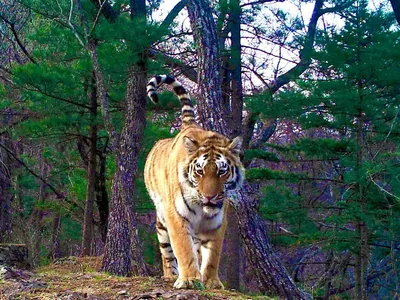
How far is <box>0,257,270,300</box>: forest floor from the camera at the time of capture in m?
4.52

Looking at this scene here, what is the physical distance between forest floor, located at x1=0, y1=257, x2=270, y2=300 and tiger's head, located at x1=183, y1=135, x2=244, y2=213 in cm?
74

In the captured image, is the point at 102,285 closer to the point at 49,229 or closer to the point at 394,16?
the point at 394,16

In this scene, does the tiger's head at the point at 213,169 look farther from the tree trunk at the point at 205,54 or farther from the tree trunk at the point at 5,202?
the tree trunk at the point at 5,202

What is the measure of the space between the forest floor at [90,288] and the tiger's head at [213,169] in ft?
2.44

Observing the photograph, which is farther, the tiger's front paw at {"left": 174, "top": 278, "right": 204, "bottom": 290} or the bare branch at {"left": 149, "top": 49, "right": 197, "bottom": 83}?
the bare branch at {"left": 149, "top": 49, "right": 197, "bottom": 83}

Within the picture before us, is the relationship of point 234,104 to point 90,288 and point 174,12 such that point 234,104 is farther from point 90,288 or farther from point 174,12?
point 90,288

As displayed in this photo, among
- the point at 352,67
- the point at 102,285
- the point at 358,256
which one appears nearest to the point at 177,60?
the point at 352,67

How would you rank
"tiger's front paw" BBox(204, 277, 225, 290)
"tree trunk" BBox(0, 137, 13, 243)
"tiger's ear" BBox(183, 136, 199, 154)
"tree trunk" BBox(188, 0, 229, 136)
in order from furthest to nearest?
"tree trunk" BBox(0, 137, 13, 243), "tree trunk" BBox(188, 0, 229, 136), "tiger's front paw" BBox(204, 277, 225, 290), "tiger's ear" BBox(183, 136, 199, 154)

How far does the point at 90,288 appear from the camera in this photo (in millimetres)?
5039

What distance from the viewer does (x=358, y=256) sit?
11.6 meters

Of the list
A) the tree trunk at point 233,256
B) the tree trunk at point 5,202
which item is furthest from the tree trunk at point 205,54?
the tree trunk at point 5,202

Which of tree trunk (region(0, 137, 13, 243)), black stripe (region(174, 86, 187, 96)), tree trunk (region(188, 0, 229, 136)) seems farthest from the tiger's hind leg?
tree trunk (region(0, 137, 13, 243))

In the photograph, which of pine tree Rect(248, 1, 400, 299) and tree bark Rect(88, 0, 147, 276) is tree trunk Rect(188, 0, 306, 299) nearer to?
tree bark Rect(88, 0, 147, 276)

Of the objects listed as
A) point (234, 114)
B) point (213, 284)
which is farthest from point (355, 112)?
point (213, 284)
